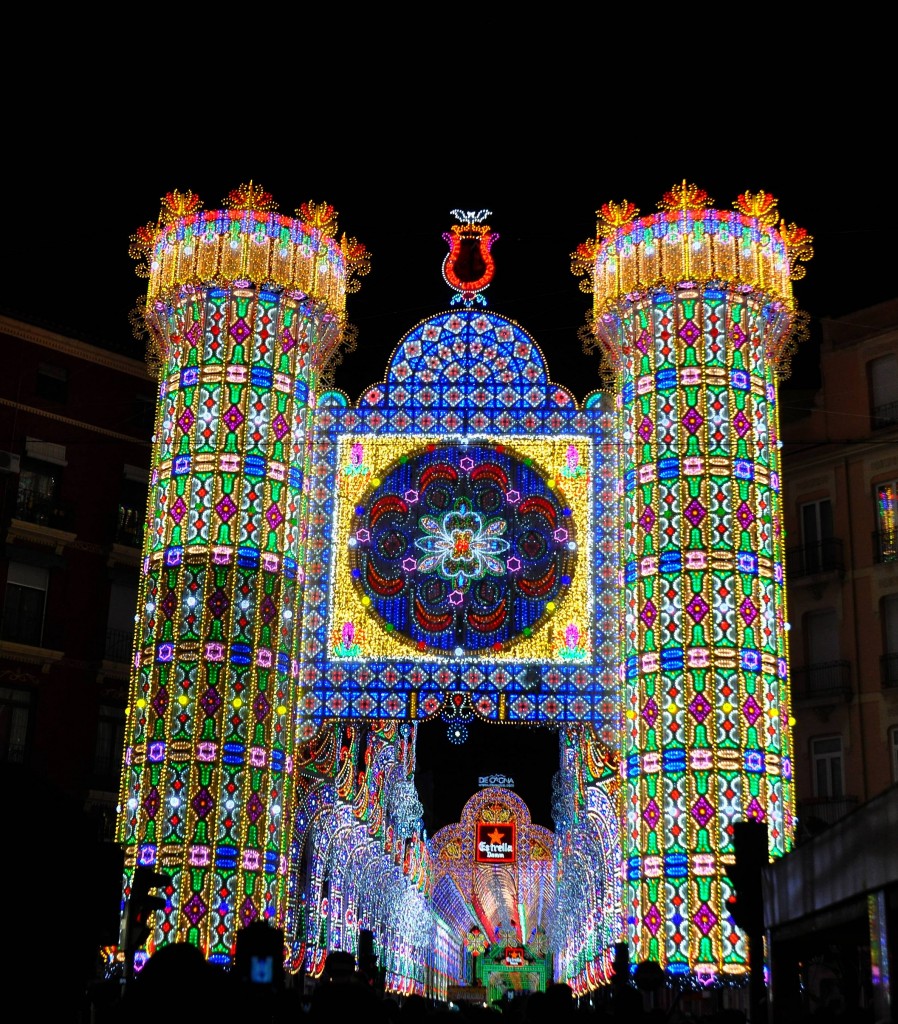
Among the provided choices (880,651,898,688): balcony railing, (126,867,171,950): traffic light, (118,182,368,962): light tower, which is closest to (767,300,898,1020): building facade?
(880,651,898,688): balcony railing

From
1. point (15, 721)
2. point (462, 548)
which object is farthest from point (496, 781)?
point (462, 548)

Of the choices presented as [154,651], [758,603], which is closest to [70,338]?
[154,651]

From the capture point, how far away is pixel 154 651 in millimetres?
27359

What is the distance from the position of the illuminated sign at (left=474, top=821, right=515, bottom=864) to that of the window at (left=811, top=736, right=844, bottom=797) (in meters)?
12.4

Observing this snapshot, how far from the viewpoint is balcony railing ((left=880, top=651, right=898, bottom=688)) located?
3281 centimetres

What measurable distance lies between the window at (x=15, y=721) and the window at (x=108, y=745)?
67.0 inches

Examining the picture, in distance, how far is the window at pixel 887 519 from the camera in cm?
3359

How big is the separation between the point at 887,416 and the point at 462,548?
34.5 ft

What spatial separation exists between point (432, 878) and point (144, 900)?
142 feet

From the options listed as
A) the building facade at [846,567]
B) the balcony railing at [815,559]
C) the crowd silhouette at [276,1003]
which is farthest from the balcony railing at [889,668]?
the crowd silhouette at [276,1003]

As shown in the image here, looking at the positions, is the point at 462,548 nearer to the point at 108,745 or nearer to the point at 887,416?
the point at 887,416

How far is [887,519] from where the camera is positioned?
111 feet

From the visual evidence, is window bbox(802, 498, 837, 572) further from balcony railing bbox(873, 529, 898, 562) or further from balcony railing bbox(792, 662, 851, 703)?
balcony railing bbox(792, 662, 851, 703)

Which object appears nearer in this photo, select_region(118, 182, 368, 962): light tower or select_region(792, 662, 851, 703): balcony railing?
select_region(118, 182, 368, 962): light tower
